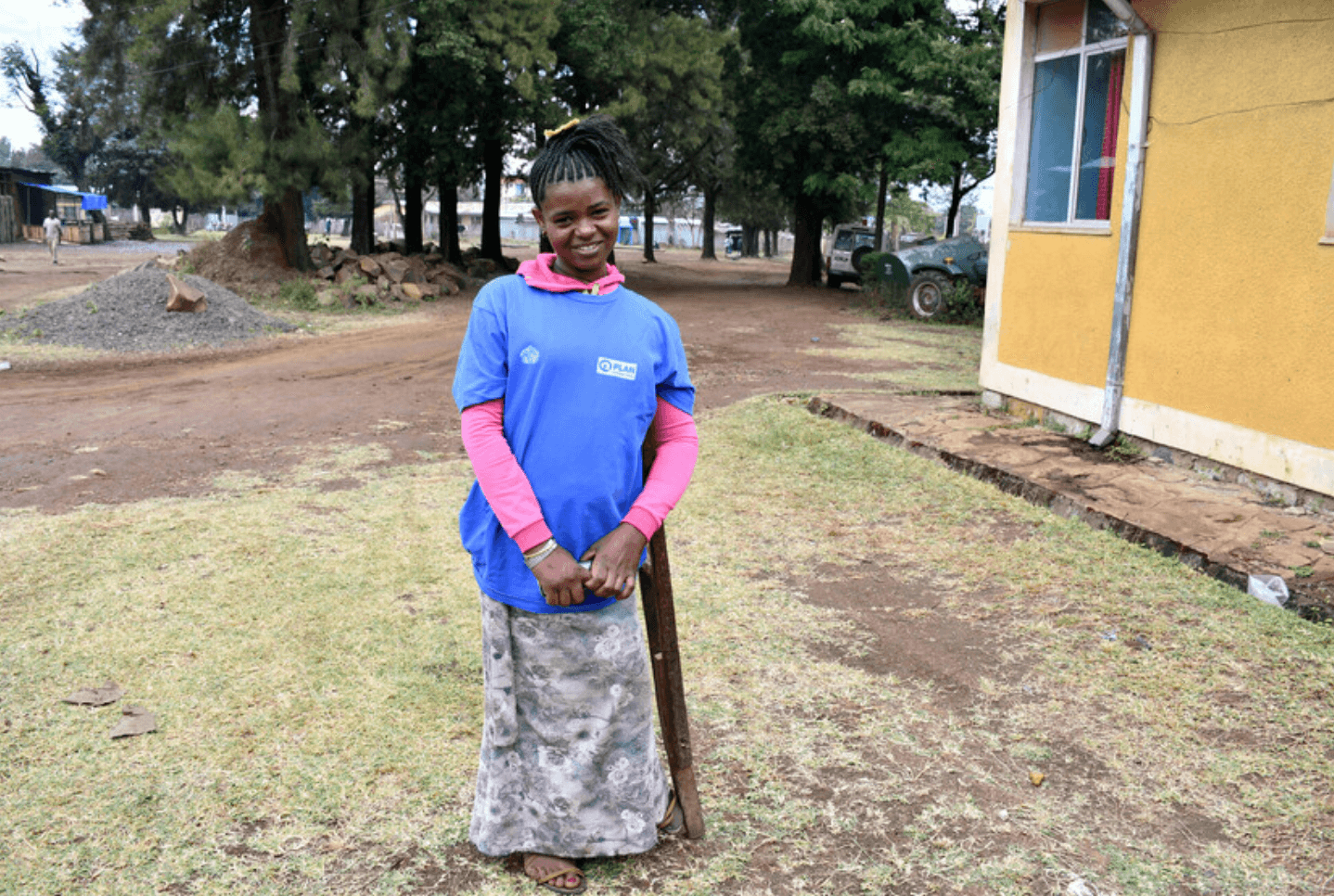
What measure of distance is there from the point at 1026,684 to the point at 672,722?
179cm

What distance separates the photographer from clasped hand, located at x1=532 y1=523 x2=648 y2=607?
2381 mm

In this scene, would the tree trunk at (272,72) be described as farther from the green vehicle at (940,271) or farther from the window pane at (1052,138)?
the window pane at (1052,138)

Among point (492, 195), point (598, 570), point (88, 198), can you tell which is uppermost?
point (88, 198)

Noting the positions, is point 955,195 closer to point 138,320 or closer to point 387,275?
point 387,275

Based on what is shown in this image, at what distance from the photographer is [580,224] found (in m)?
2.47

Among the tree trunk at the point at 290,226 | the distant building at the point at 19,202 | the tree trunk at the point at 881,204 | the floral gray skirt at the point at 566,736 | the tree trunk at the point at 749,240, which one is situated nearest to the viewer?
the floral gray skirt at the point at 566,736

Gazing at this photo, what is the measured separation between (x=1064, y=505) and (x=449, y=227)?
69.8ft

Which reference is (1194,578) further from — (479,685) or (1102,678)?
(479,685)

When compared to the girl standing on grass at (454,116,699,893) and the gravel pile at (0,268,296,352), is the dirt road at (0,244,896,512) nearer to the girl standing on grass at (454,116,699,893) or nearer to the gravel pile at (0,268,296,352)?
the gravel pile at (0,268,296,352)

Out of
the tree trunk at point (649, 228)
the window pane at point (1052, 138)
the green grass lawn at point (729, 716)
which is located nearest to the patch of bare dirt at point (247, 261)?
the green grass lawn at point (729, 716)

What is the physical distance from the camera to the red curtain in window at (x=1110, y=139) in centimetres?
759

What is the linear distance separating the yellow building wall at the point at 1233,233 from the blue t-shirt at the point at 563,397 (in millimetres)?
4867

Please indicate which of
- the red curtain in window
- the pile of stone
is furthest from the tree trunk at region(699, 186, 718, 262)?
the red curtain in window

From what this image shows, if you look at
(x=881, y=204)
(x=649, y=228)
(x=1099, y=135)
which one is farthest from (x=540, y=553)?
(x=649, y=228)
